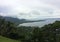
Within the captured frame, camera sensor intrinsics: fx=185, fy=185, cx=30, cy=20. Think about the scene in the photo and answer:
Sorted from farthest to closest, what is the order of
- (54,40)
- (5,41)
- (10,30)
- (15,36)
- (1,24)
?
1. (1,24)
2. (10,30)
3. (15,36)
4. (5,41)
5. (54,40)

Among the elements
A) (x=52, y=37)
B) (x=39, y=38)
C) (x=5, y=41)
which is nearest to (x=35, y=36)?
(x=39, y=38)

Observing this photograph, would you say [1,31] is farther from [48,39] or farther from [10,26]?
[48,39]

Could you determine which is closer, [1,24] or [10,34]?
[10,34]

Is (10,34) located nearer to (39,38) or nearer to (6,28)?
(6,28)

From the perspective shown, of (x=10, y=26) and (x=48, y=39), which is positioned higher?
(x=10, y=26)

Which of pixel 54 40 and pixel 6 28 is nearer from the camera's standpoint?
pixel 54 40

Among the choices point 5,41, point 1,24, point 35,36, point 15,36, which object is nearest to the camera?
point 35,36

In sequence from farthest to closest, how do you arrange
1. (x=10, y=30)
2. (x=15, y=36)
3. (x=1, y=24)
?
1. (x=1, y=24)
2. (x=10, y=30)
3. (x=15, y=36)

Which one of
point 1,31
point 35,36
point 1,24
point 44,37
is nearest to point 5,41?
point 35,36

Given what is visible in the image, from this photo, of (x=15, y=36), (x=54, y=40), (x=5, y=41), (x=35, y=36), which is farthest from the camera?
(x=15, y=36)
